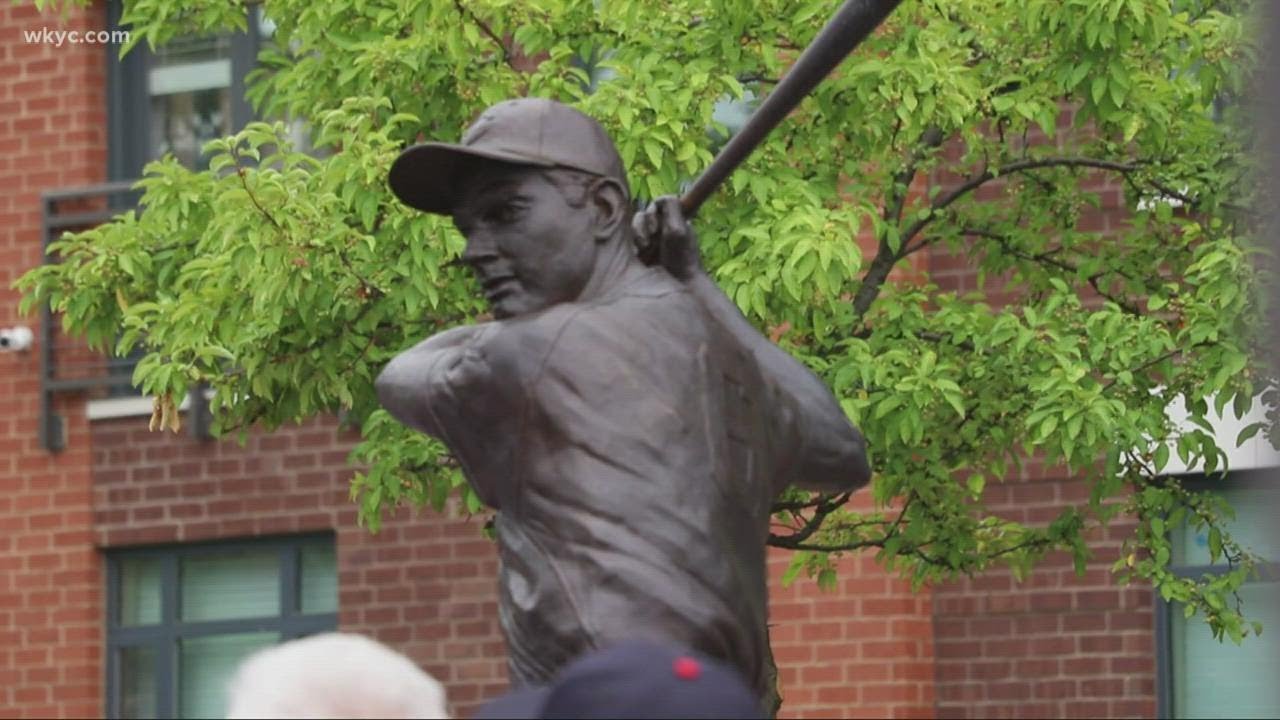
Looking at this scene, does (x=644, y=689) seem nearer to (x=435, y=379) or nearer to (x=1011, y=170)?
(x=435, y=379)

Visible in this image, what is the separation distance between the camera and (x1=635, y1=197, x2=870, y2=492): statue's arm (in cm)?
570

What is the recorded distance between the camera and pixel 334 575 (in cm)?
1745

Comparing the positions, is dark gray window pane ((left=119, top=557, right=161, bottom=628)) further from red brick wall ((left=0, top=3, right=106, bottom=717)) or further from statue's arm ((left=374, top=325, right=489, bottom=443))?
statue's arm ((left=374, top=325, right=489, bottom=443))

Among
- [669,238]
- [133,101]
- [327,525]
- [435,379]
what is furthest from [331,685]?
[133,101]

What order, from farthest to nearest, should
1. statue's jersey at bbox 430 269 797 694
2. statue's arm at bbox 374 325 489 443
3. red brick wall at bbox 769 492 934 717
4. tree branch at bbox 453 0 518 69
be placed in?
red brick wall at bbox 769 492 934 717
tree branch at bbox 453 0 518 69
statue's arm at bbox 374 325 489 443
statue's jersey at bbox 430 269 797 694

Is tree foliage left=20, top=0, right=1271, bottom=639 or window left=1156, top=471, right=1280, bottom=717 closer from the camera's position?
tree foliage left=20, top=0, right=1271, bottom=639

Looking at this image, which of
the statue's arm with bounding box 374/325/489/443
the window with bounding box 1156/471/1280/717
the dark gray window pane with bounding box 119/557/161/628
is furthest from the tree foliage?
the dark gray window pane with bounding box 119/557/161/628

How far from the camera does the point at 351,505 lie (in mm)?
Result: 17141

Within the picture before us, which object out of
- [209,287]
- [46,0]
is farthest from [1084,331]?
[46,0]

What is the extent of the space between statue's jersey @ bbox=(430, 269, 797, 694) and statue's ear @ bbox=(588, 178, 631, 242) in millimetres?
117

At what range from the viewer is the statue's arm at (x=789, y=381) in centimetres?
570

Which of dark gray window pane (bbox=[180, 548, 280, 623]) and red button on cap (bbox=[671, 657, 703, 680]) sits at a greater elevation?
dark gray window pane (bbox=[180, 548, 280, 623])

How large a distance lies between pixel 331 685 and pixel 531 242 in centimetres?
162

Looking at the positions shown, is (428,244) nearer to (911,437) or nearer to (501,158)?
(911,437)
